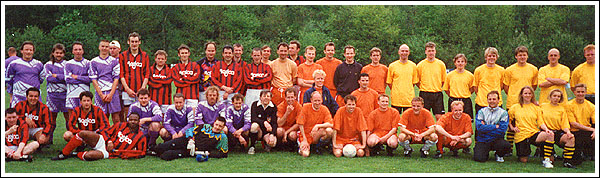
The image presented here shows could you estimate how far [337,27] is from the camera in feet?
126

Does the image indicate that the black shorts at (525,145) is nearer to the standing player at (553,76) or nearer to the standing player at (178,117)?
the standing player at (553,76)

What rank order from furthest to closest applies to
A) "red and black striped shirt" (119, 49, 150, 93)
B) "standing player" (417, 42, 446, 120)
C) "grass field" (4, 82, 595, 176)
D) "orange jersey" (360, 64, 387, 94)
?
"orange jersey" (360, 64, 387, 94), "standing player" (417, 42, 446, 120), "red and black striped shirt" (119, 49, 150, 93), "grass field" (4, 82, 595, 176)

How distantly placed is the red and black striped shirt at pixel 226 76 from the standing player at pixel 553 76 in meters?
3.87

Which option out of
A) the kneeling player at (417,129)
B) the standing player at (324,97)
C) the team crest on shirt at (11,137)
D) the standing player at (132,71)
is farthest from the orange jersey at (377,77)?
the team crest on shirt at (11,137)

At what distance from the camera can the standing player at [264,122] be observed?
680cm

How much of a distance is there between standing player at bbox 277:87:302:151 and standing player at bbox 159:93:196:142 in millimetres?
1075

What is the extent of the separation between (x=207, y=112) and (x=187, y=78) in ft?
2.29

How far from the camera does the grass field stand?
5.72 meters

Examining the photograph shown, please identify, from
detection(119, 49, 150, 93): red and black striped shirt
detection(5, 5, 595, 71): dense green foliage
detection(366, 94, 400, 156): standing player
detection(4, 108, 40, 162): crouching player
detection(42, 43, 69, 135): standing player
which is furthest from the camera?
detection(5, 5, 595, 71): dense green foliage

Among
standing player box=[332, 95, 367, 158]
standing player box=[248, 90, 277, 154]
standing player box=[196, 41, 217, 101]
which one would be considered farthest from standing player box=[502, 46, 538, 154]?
standing player box=[196, 41, 217, 101]

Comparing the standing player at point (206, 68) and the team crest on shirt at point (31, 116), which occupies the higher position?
the standing player at point (206, 68)

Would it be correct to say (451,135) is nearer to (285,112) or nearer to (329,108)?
(329,108)

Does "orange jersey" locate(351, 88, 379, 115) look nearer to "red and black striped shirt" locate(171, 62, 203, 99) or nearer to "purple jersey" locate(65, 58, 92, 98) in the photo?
"red and black striped shirt" locate(171, 62, 203, 99)

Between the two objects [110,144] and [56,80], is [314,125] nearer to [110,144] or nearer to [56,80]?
[110,144]
